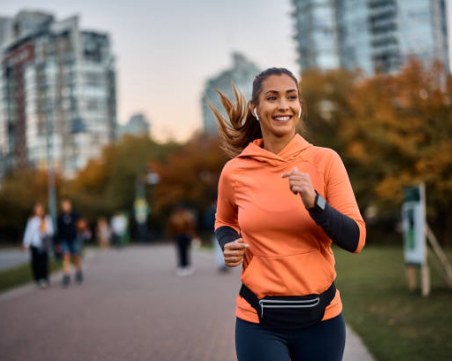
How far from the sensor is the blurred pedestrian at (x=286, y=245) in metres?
2.80

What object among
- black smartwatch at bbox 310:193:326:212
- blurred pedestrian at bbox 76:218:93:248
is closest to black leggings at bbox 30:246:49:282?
blurred pedestrian at bbox 76:218:93:248

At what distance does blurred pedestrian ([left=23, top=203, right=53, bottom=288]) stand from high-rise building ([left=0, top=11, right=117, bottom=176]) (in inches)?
4612

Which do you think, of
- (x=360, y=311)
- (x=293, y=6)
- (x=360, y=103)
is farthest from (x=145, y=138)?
(x=360, y=311)

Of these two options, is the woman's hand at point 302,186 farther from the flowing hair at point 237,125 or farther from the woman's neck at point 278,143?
the flowing hair at point 237,125

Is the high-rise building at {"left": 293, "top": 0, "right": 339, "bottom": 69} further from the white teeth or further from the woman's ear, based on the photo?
the white teeth

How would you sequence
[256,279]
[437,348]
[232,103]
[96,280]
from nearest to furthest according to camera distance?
[256,279], [232,103], [437,348], [96,280]

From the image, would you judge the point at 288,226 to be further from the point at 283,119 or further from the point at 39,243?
the point at 39,243

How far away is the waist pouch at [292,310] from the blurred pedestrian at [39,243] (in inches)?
556

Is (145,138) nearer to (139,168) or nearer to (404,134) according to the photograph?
(139,168)

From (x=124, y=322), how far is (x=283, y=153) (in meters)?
7.74

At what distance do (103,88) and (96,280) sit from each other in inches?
4973

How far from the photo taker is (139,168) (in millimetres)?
68562

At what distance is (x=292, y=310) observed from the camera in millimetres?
2797

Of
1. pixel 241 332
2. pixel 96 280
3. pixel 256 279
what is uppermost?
pixel 256 279
